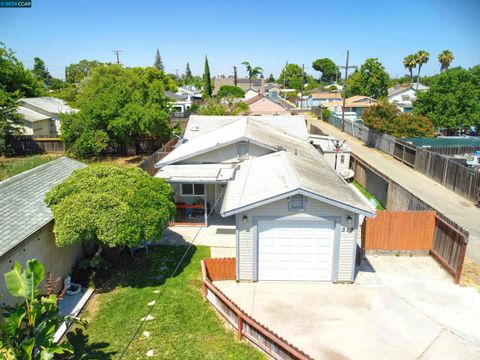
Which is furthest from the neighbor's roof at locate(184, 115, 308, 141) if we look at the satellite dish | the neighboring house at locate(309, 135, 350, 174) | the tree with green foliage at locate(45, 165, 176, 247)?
the tree with green foliage at locate(45, 165, 176, 247)

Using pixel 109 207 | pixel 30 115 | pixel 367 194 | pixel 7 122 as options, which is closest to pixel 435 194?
pixel 367 194

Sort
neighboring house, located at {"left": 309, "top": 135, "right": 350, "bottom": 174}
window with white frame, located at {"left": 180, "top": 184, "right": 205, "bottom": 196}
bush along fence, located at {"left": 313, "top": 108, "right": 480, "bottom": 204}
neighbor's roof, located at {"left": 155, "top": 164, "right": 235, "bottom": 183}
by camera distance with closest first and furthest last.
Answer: neighbor's roof, located at {"left": 155, "top": 164, "right": 235, "bottom": 183} < window with white frame, located at {"left": 180, "top": 184, "right": 205, "bottom": 196} < bush along fence, located at {"left": 313, "top": 108, "right": 480, "bottom": 204} < neighboring house, located at {"left": 309, "top": 135, "right": 350, "bottom": 174}

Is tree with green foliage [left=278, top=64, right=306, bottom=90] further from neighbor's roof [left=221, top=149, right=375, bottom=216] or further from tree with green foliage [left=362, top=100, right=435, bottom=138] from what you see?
neighbor's roof [left=221, top=149, right=375, bottom=216]

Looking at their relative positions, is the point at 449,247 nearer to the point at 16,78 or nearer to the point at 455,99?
the point at 455,99

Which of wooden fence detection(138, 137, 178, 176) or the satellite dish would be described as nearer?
wooden fence detection(138, 137, 178, 176)

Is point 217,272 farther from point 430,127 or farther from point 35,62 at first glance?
point 35,62

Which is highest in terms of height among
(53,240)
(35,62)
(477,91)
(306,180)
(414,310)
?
(35,62)

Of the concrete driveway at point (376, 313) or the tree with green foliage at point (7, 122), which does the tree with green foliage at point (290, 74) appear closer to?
the tree with green foliage at point (7, 122)

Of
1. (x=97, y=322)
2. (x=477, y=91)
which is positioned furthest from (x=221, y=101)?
(x=97, y=322)

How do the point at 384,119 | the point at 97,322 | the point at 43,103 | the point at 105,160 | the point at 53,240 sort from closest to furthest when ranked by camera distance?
1. the point at 97,322
2. the point at 53,240
3. the point at 105,160
4. the point at 384,119
5. the point at 43,103
